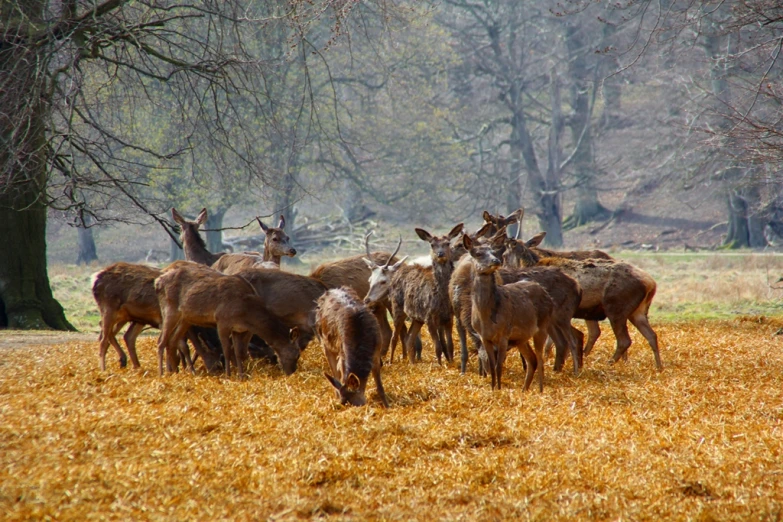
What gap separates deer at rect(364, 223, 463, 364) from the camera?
1004 cm

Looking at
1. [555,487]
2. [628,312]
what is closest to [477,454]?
[555,487]

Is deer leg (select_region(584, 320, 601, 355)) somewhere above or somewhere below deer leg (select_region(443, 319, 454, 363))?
below

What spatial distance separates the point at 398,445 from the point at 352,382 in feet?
4.42

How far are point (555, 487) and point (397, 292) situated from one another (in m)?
5.69

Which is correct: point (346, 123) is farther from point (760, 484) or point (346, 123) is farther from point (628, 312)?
point (760, 484)

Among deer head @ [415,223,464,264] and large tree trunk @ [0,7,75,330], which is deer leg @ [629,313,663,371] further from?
large tree trunk @ [0,7,75,330]

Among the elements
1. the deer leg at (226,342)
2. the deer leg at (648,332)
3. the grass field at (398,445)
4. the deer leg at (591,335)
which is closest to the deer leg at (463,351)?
the grass field at (398,445)

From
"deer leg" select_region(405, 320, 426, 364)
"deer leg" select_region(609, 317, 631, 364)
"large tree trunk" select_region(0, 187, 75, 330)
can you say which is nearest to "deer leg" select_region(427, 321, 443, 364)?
"deer leg" select_region(405, 320, 426, 364)

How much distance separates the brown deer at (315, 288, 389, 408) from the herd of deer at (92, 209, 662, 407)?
1 centimetres

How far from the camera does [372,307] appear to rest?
10156 millimetres

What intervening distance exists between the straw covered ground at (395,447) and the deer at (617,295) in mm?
941

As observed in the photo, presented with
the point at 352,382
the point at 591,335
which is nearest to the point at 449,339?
the point at 591,335

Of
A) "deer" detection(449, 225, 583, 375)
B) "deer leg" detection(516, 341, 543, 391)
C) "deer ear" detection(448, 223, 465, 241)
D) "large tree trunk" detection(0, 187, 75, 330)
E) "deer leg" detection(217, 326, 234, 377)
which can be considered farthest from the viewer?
"large tree trunk" detection(0, 187, 75, 330)

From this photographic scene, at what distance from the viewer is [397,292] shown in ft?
36.0
